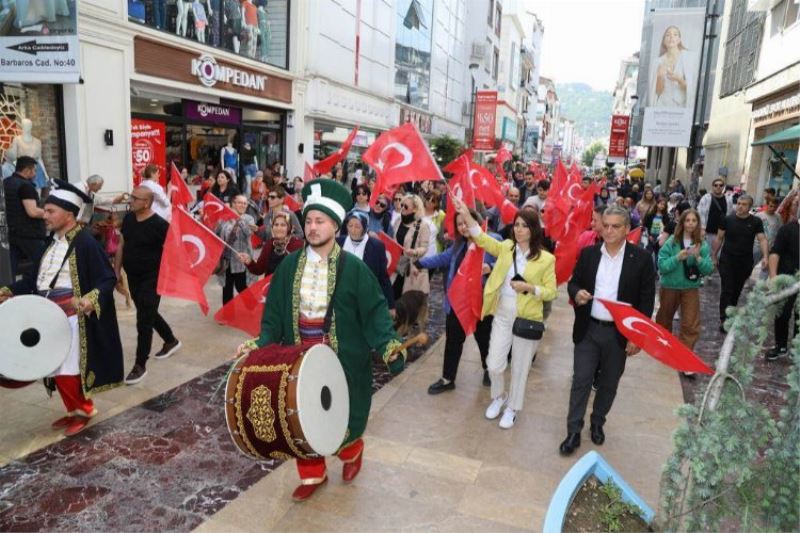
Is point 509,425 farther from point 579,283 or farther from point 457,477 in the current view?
point 579,283

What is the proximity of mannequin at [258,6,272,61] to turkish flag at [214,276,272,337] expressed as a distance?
11.7 meters

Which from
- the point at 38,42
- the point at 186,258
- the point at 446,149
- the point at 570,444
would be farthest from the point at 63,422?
the point at 446,149

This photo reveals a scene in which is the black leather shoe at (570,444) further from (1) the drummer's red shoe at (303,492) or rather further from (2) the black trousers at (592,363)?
(1) the drummer's red shoe at (303,492)

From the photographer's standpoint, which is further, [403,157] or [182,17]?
[182,17]

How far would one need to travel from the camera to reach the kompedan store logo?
519 inches

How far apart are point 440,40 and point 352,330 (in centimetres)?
3272

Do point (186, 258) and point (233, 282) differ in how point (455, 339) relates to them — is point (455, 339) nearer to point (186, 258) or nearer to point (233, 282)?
point (186, 258)

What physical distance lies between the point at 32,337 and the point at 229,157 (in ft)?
38.3

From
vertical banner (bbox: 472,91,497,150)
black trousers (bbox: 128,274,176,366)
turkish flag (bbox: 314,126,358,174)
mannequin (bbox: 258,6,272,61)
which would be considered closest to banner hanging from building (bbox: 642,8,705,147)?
vertical banner (bbox: 472,91,497,150)

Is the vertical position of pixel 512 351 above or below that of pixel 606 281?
below

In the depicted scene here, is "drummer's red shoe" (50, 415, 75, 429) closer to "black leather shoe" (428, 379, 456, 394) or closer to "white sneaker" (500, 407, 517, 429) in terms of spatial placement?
"black leather shoe" (428, 379, 456, 394)

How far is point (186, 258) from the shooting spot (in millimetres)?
5883

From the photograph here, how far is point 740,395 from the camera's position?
7.03 feet

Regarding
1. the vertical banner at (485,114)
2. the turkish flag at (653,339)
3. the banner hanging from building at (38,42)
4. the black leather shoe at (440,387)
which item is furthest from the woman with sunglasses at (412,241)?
the vertical banner at (485,114)
